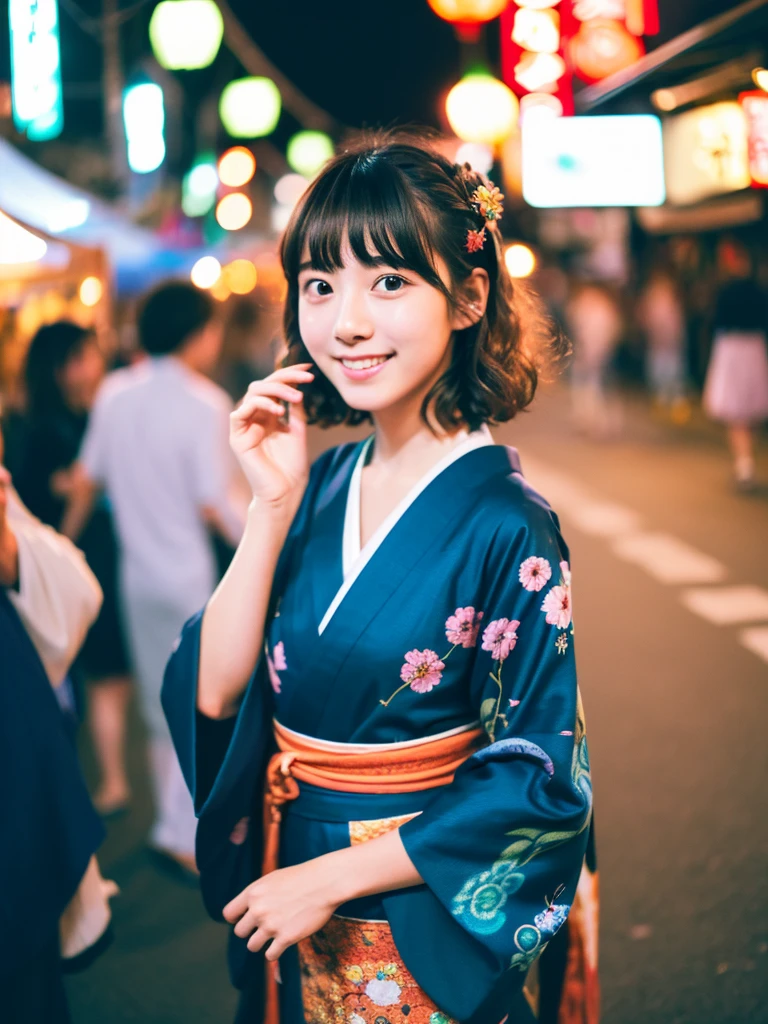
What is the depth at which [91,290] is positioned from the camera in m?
6.75

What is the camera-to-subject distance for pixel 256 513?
182cm

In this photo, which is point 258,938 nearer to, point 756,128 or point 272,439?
point 272,439

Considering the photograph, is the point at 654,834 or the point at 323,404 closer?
the point at 323,404

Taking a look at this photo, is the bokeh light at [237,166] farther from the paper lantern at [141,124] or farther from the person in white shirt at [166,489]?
the person in white shirt at [166,489]

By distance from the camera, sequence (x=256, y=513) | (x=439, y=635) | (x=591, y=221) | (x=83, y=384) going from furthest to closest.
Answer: (x=591, y=221) → (x=83, y=384) → (x=256, y=513) → (x=439, y=635)

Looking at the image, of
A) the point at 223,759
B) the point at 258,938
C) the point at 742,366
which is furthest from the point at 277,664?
the point at 742,366

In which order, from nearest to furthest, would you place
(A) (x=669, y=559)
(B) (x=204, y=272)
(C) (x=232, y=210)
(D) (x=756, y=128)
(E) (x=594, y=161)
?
(D) (x=756, y=128) < (E) (x=594, y=161) < (A) (x=669, y=559) < (B) (x=204, y=272) < (C) (x=232, y=210)

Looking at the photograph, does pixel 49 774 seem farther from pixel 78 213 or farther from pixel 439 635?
pixel 78 213

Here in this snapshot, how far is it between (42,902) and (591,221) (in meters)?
24.3

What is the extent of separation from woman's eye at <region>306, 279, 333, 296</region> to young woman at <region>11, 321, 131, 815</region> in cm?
285

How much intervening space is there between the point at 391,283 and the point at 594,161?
4.18 meters

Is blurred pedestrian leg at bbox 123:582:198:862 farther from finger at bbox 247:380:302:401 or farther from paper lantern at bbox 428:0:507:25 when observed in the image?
paper lantern at bbox 428:0:507:25

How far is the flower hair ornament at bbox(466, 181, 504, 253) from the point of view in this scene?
5.69 ft

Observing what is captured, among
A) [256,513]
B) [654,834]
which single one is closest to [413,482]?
[256,513]
